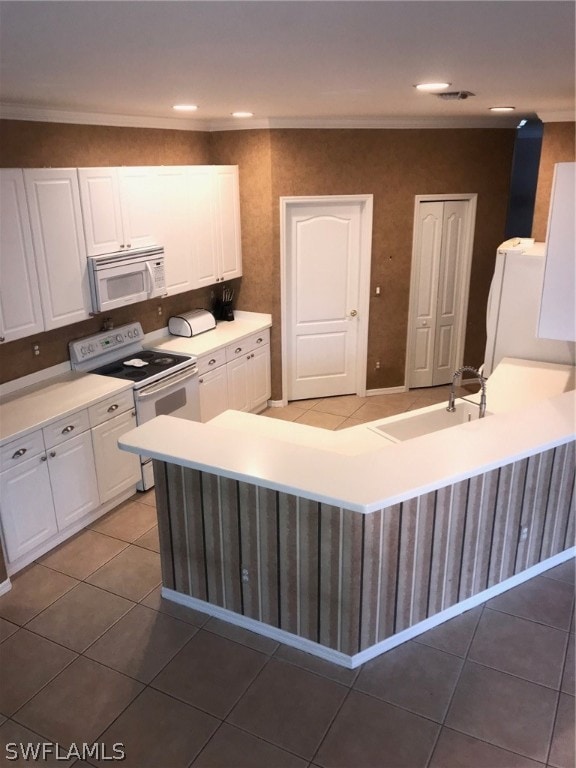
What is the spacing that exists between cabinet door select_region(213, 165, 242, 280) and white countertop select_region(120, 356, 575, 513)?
2537mm

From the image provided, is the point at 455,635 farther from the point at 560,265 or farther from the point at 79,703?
the point at 560,265

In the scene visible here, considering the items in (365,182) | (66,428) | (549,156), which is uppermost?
(549,156)

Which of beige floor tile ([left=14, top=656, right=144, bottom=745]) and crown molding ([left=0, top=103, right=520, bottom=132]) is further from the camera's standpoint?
crown molding ([left=0, top=103, right=520, bottom=132])

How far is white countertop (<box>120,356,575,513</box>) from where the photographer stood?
2.60 m

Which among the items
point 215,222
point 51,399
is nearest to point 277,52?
point 51,399

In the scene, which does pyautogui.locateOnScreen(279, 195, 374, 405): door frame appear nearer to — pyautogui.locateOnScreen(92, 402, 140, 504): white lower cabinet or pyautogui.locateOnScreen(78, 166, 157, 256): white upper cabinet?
pyautogui.locateOnScreen(78, 166, 157, 256): white upper cabinet

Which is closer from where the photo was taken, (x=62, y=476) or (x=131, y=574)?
(x=131, y=574)

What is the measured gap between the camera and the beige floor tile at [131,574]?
3.47 meters

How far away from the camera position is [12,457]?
3.40 m

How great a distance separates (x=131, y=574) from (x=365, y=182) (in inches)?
157

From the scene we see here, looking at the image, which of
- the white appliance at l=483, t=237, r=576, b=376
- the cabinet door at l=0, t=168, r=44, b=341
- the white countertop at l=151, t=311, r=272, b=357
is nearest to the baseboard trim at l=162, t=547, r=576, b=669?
the white appliance at l=483, t=237, r=576, b=376

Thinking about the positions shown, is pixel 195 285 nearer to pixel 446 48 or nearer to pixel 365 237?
pixel 365 237

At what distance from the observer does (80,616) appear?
3266 mm

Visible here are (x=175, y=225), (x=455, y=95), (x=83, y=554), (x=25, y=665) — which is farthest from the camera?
(x=175, y=225)
